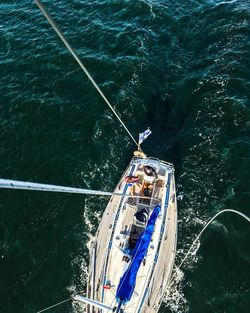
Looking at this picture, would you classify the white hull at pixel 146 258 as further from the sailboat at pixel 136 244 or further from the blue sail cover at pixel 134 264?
the blue sail cover at pixel 134 264

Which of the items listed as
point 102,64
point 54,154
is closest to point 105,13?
point 102,64

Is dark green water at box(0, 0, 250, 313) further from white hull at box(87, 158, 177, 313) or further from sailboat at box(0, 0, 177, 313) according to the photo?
sailboat at box(0, 0, 177, 313)

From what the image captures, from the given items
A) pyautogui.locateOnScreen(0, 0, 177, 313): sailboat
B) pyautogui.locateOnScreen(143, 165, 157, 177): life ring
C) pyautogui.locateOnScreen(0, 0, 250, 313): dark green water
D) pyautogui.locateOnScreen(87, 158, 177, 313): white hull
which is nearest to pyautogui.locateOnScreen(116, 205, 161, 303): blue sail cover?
pyautogui.locateOnScreen(0, 0, 177, 313): sailboat

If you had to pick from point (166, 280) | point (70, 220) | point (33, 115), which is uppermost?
point (33, 115)

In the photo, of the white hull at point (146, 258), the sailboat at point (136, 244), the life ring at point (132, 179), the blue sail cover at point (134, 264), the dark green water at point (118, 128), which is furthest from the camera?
the life ring at point (132, 179)

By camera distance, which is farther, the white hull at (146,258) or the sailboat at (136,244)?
the white hull at (146,258)

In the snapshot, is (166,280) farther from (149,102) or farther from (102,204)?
(149,102)

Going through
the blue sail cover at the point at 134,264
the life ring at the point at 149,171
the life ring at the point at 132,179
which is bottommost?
the blue sail cover at the point at 134,264

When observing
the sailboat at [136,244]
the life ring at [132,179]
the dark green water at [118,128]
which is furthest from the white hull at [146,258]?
the dark green water at [118,128]
